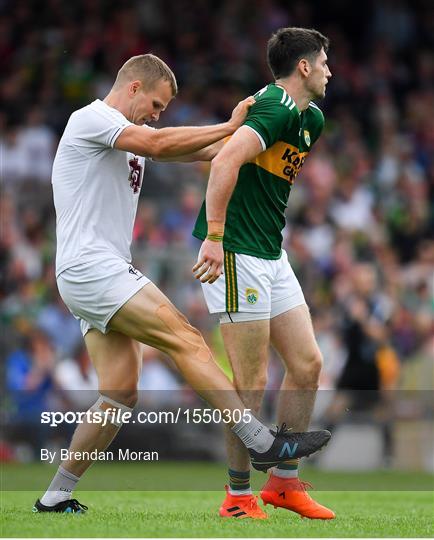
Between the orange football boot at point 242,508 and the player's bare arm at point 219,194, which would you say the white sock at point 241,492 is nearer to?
the orange football boot at point 242,508

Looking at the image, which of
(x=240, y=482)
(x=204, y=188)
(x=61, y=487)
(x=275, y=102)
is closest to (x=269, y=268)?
(x=275, y=102)

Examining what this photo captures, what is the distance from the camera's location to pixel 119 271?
7445 millimetres

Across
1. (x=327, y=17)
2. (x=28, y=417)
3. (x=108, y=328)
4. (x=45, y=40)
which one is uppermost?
(x=327, y=17)

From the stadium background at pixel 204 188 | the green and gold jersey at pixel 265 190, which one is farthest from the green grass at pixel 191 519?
the stadium background at pixel 204 188

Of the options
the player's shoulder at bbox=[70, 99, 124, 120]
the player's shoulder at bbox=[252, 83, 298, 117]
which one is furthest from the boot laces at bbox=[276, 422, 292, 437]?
the player's shoulder at bbox=[70, 99, 124, 120]

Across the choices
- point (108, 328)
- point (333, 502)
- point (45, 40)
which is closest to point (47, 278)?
point (45, 40)

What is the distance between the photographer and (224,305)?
7629 mm

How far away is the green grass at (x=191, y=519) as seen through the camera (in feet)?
22.1

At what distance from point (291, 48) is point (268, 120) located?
605mm

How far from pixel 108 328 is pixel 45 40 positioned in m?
12.3

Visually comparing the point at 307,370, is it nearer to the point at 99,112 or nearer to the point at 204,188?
the point at 99,112

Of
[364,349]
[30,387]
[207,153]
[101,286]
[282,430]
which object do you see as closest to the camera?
[101,286]

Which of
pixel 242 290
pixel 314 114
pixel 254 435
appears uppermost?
pixel 314 114

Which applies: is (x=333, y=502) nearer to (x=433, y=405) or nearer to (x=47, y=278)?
(x=433, y=405)
